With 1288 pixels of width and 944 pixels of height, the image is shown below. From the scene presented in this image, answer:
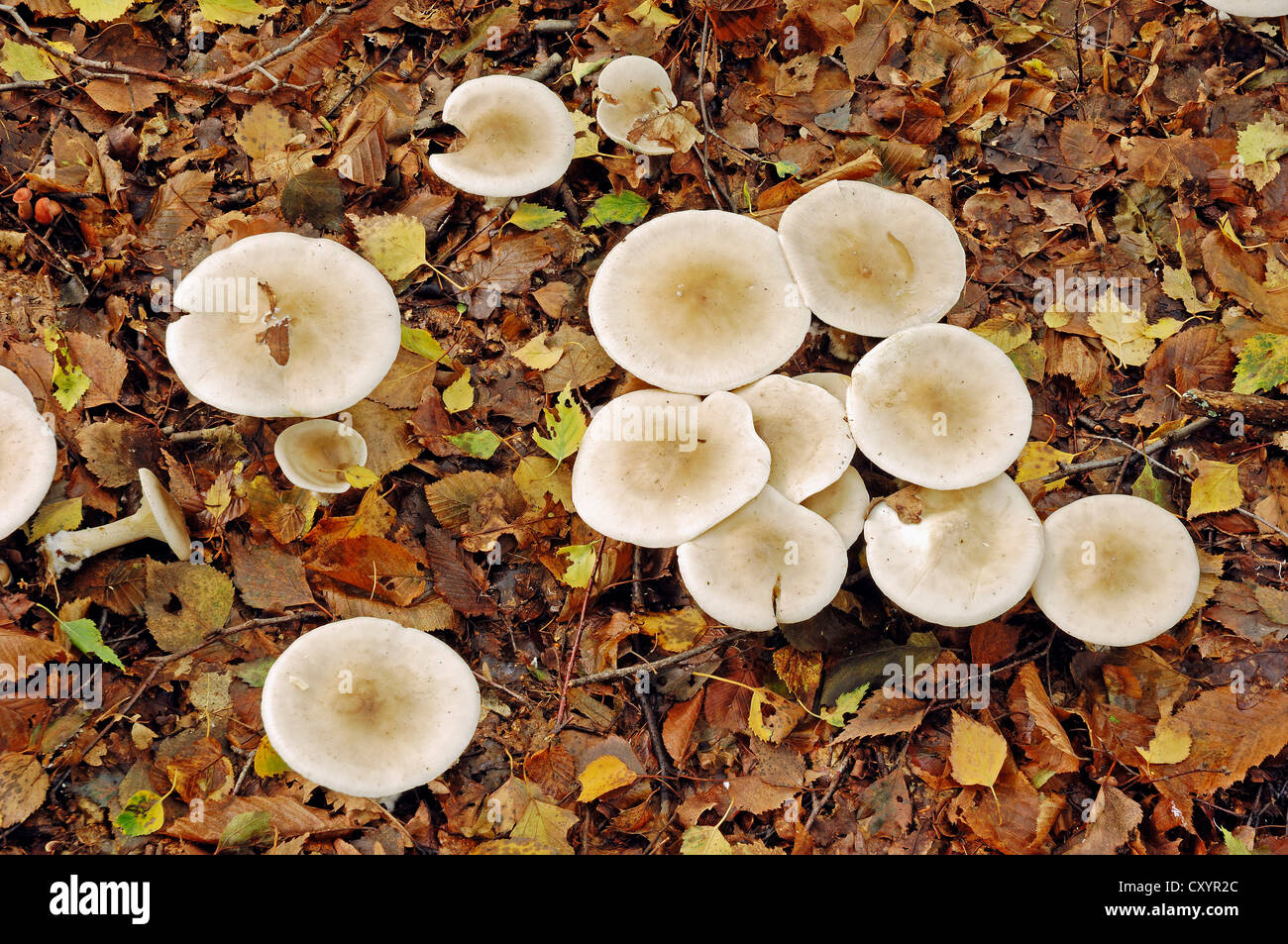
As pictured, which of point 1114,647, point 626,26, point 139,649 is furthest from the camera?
point 626,26

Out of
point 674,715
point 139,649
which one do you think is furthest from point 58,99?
point 674,715

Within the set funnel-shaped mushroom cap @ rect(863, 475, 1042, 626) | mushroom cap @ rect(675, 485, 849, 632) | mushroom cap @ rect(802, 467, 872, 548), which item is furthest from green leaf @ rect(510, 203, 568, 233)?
funnel-shaped mushroom cap @ rect(863, 475, 1042, 626)

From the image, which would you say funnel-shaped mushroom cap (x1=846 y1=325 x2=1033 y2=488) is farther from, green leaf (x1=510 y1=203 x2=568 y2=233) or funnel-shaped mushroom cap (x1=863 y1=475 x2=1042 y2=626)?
green leaf (x1=510 y1=203 x2=568 y2=233)

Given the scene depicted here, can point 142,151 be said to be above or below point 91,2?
below

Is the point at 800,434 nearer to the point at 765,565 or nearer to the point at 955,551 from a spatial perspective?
the point at 765,565

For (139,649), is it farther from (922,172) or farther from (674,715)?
(922,172)
